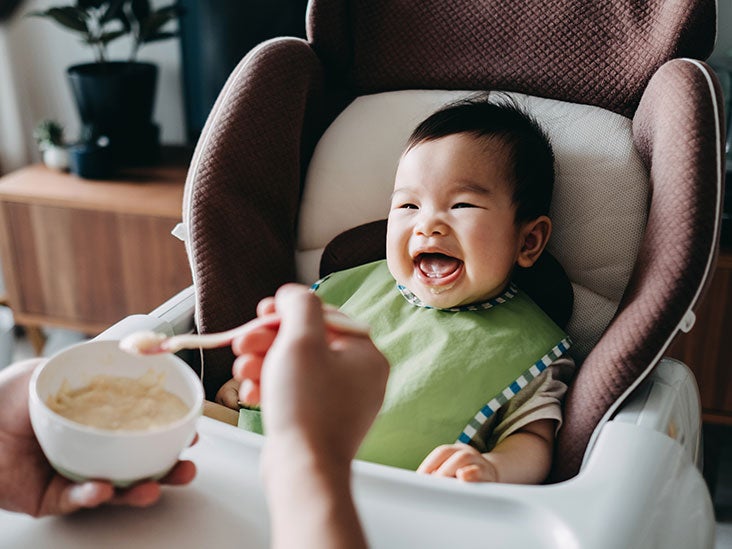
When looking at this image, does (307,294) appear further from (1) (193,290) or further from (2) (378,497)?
(1) (193,290)

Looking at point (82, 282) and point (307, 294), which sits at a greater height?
point (307, 294)

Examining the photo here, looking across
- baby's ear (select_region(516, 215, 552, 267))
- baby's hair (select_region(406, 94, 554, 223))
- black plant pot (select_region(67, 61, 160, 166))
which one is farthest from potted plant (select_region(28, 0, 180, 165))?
baby's ear (select_region(516, 215, 552, 267))

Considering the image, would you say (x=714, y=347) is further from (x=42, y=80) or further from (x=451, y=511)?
(x=42, y=80)

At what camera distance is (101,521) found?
0.68 meters

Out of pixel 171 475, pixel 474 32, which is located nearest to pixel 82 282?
pixel 474 32

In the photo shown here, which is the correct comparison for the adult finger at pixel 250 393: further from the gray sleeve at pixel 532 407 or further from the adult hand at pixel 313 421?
the gray sleeve at pixel 532 407

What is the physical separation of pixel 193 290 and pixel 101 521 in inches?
18.8

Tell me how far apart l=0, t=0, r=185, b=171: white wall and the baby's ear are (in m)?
1.54

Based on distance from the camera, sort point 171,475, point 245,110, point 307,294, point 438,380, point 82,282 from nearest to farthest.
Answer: point 307,294 → point 171,475 → point 438,380 → point 245,110 → point 82,282

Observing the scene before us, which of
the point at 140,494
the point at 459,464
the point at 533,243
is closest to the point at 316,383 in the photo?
the point at 140,494

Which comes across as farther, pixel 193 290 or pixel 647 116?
pixel 193 290

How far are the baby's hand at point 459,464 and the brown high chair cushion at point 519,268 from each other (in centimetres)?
29

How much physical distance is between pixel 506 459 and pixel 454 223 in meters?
0.30

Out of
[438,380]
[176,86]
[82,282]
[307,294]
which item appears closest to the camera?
[307,294]
